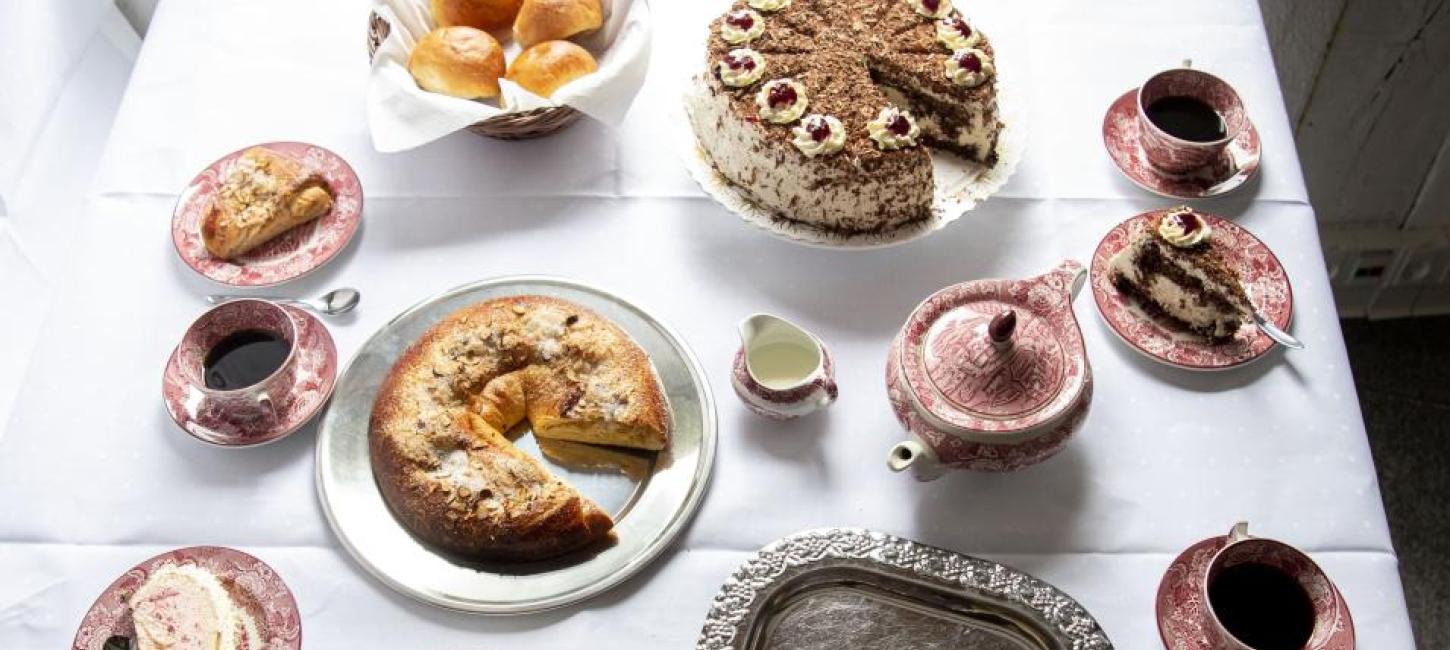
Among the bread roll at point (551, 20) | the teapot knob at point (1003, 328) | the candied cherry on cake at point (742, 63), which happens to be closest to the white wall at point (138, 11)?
the bread roll at point (551, 20)

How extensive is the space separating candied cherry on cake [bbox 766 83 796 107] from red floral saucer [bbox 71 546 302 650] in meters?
0.96

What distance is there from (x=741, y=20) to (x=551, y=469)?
2.60 ft

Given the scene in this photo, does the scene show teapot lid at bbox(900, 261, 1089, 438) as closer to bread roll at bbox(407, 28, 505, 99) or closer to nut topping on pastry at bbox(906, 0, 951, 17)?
nut topping on pastry at bbox(906, 0, 951, 17)

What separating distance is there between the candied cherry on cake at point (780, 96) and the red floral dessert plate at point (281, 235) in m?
0.67

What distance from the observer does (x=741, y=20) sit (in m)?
1.93

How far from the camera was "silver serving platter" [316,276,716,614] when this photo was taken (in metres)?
1.53

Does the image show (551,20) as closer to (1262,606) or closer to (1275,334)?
(1275,334)

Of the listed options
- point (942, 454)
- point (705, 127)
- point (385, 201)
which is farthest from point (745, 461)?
point (385, 201)

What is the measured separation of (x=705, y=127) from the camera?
1908 mm

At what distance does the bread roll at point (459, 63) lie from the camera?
193 cm

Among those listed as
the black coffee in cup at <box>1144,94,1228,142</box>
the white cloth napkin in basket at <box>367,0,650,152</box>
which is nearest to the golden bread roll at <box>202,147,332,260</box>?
the white cloth napkin in basket at <box>367,0,650,152</box>

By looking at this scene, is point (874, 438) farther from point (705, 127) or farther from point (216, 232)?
point (216, 232)

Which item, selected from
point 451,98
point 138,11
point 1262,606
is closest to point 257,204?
point 451,98

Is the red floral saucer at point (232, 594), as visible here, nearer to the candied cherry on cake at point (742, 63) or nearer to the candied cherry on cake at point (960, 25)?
the candied cherry on cake at point (742, 63)
